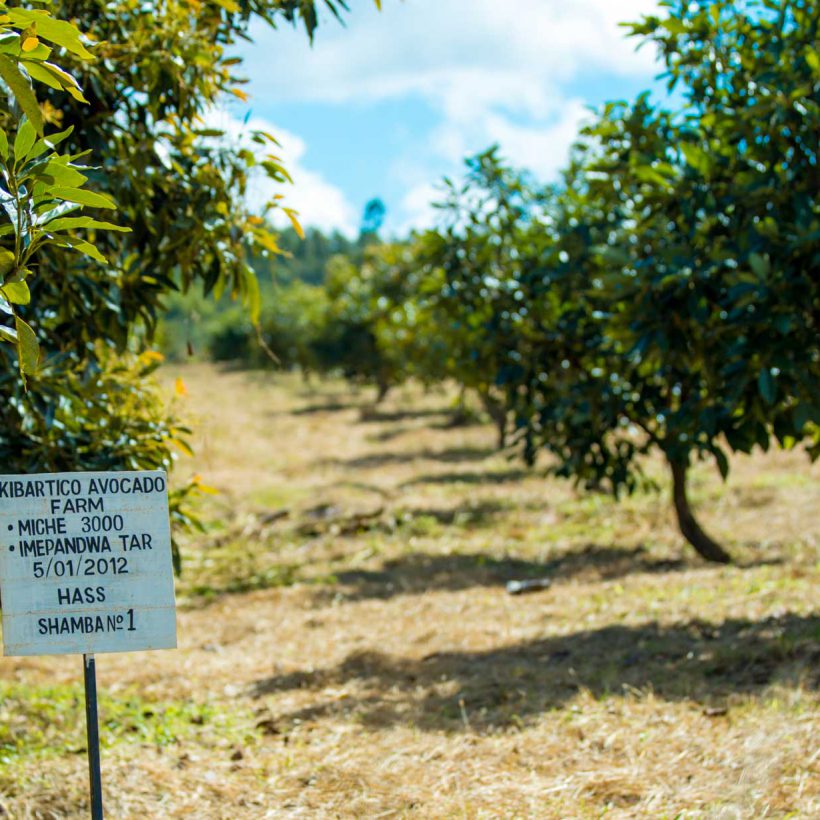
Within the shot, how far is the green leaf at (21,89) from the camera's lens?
94.6 inches

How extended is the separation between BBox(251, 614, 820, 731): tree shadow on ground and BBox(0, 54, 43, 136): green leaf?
3.16 m

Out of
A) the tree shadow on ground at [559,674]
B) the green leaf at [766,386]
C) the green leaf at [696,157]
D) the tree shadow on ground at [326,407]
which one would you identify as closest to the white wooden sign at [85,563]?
the tree shadow on ground at [559,674]

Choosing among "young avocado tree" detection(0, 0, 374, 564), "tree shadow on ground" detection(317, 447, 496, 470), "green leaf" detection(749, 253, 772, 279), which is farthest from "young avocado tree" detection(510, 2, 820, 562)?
"tree shadow on ground" detection(317, 447, 496, 470)

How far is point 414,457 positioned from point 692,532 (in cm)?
1054

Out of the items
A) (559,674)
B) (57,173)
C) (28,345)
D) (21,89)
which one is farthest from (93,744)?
(559,674)

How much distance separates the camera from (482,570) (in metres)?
8.92

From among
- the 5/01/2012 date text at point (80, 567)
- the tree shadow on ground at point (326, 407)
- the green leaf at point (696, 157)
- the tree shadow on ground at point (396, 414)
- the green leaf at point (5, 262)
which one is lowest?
the 5/01/2012 date text at point (80, 567)

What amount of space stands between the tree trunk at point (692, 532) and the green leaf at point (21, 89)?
21.9 feet

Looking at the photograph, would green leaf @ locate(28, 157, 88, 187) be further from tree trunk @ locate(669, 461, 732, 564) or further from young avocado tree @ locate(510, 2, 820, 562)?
tree trunk @ locate(669, 461, 732, 564)

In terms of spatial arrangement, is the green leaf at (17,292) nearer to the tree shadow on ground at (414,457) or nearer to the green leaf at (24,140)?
the green leaf at (24,140)

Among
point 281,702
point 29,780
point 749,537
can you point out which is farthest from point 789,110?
point 749,537

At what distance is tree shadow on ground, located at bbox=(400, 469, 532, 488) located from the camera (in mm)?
14919

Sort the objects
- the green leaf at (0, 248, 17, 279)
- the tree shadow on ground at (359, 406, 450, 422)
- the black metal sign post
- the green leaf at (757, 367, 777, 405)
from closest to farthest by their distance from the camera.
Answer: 1. the green leaf at (0, 248, 17, 279)
2. the black metal sign post
3. the green leaf at (757, 367, 777, 405)
4. the tree shadow on ground at (359, 406, 450, 422)

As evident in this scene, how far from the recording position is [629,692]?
486 cm
